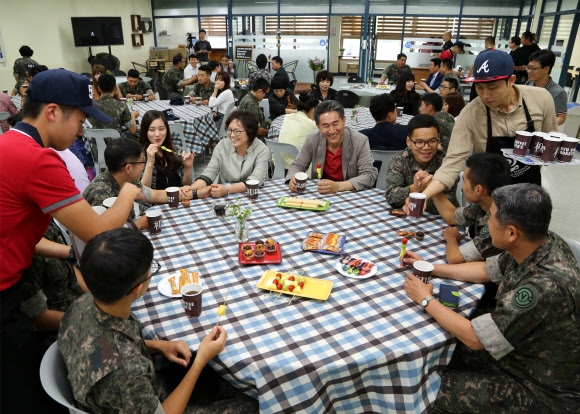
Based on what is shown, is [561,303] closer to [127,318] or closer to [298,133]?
[127,318]

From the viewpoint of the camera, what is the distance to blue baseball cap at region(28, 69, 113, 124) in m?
1.73

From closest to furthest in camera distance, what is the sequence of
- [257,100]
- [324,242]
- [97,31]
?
[324,242] < [257,100] < [97,31]

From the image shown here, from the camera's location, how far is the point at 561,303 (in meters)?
1.62

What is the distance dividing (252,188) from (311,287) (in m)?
1.27

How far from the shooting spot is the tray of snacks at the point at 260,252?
2.21 meters

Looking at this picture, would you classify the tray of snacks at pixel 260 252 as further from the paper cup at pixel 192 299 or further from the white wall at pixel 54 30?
the white wall at pixel 54 30

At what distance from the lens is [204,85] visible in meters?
7.46

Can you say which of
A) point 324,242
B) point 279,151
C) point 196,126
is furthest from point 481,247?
point 196,126

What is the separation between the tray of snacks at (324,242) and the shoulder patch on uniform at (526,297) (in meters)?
0.92

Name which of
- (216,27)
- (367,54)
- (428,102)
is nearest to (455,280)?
(428,102)

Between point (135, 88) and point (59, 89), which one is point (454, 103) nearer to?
point (59, 89)

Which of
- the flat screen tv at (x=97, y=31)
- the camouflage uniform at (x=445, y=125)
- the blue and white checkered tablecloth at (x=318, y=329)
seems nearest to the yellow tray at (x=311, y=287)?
the blue and white checkered tablecloth at (x=318, y=329)

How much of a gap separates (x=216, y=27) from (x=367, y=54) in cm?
587

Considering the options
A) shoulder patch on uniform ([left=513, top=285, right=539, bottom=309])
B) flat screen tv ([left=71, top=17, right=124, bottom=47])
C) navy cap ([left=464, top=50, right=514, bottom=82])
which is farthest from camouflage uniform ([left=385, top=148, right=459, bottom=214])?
flat screen tv ([left=71, top=17, right=124, bottom=47])
